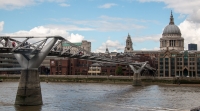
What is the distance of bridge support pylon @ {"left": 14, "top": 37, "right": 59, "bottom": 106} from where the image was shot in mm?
42188

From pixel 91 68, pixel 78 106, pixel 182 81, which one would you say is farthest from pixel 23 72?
pixel 91 68

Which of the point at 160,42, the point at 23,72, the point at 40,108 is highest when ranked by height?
the point at 160,42

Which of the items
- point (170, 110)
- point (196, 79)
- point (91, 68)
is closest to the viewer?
point (170, 110)

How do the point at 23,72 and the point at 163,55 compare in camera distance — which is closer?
the point at 23,72

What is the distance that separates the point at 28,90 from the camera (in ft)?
138

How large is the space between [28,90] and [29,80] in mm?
1209

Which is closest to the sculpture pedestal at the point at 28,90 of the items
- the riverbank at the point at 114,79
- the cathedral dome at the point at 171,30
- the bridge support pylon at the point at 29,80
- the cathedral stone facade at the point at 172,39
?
the bridge support pylon at the point at 29,80

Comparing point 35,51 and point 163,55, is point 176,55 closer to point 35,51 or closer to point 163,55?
point 163,55

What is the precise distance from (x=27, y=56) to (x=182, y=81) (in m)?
75.8

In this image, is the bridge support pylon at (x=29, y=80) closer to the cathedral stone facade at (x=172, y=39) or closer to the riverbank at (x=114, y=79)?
the riverbank at (x=114, y=79)

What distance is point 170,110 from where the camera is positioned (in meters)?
39.7

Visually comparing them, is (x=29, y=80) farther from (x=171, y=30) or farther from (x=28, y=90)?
(x=171, y=30)

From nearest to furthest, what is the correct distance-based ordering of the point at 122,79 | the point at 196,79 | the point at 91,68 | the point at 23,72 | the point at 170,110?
the point at 170,110 → the point at 23,72 → the point at 196,79 → the point at 122,79 → the point at 91,68

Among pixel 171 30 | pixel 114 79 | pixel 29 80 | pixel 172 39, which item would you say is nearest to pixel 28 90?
pixel 29 80
